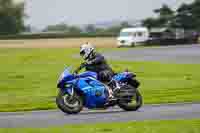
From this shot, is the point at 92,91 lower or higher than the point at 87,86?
lower

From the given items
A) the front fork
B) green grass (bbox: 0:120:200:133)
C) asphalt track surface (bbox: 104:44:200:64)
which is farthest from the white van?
green grass (bbox: 0:120:200:133)

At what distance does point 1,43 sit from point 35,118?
6235 centimetres

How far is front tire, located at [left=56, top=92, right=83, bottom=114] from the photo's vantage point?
1730cm

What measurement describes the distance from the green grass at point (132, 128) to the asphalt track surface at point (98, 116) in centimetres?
81

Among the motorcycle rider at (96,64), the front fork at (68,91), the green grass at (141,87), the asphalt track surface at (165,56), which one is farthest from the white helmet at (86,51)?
the asphalt track surface at (165,56)

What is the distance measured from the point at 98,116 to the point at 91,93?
0.98 meters

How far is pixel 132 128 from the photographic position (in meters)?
13.6

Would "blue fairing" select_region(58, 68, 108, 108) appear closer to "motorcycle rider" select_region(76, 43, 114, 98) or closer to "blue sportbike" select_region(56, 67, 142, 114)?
"blue sportbike" select_region(56, 67, 142, 114)

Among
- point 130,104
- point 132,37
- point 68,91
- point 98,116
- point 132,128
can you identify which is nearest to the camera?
point 132,128

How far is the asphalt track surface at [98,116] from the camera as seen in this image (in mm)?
15453

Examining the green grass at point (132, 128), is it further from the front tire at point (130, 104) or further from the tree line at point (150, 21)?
the tree line at point (150, 21)

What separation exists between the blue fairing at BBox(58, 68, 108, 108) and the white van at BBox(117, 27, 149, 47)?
61.5 metres

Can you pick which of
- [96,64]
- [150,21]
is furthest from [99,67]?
[150,21]

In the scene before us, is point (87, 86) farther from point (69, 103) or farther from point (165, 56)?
point (165, 56)
